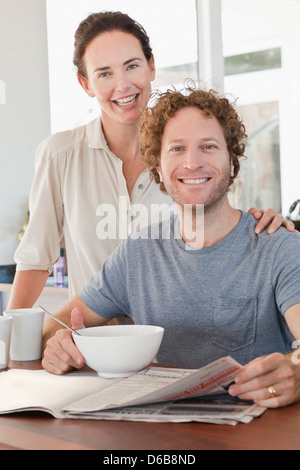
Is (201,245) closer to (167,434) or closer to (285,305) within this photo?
(285,305)

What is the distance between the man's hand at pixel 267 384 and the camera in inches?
43.3

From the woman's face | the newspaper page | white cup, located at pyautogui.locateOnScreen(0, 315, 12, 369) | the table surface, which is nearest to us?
the table surface

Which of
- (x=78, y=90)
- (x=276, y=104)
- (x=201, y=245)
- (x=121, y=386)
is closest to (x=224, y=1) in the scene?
(x=276, y=104)

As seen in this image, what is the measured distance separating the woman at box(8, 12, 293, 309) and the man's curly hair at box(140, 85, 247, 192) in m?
0.28

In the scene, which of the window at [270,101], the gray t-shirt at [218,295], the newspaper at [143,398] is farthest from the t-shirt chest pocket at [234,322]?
the window at [270,101]

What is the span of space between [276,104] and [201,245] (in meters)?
2.90

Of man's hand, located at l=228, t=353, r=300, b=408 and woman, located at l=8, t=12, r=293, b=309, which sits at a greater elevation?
woman, located at l=8, t=12, r=293, b=309

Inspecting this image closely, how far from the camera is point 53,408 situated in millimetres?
1118

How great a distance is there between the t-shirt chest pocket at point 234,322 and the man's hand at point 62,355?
351 mm

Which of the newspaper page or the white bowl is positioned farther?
the white bowl

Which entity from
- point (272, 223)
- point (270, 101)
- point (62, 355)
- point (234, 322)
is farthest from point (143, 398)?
→ point (270, 101)

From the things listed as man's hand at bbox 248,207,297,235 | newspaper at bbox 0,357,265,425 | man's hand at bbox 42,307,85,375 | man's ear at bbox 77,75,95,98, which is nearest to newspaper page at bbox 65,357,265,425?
newspaper at bbox 0,357,265,425

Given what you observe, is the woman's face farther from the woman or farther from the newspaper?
the newspaper

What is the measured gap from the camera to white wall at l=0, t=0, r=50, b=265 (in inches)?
141
